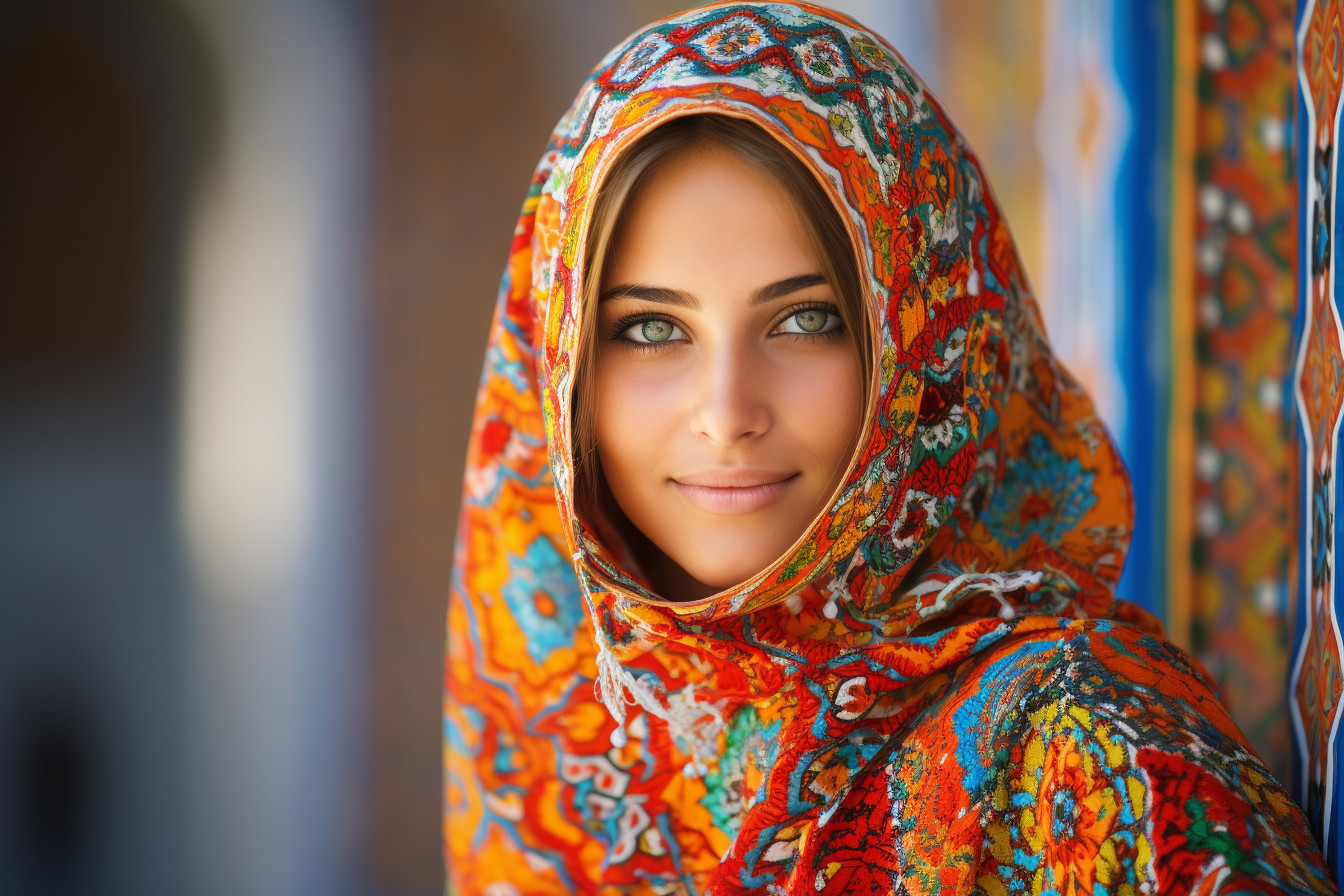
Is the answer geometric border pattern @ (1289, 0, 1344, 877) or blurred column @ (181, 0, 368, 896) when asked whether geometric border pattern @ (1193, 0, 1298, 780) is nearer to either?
geometric border pattern @ (1289, 0, 1344, 877)

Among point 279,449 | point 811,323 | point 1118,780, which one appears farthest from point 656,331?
point 279,449

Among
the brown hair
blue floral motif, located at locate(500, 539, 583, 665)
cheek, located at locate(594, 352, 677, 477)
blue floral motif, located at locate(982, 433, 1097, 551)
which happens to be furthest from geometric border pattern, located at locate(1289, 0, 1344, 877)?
blue floral motif, located at locate(500, 539, 583, 665)

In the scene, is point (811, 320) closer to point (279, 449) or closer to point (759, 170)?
point (759, 170)

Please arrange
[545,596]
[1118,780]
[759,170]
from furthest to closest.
Result: [545,596] → [759,170] → [1118,780]

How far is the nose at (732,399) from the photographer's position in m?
0.87

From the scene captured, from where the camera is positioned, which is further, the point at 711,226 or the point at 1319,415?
the point at 711,226

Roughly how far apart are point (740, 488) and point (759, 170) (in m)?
0.27

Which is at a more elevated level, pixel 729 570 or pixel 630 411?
pixel 630 411

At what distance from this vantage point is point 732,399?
0.87 metres

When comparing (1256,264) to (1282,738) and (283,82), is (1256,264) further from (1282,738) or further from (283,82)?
(283,82)

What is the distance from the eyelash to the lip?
4.7 inches

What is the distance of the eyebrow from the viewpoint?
88cm

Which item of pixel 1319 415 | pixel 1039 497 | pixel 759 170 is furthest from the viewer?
pixel 1039 497

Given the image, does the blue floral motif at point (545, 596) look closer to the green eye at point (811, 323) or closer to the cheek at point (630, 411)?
the cheek at point (630, 411)
